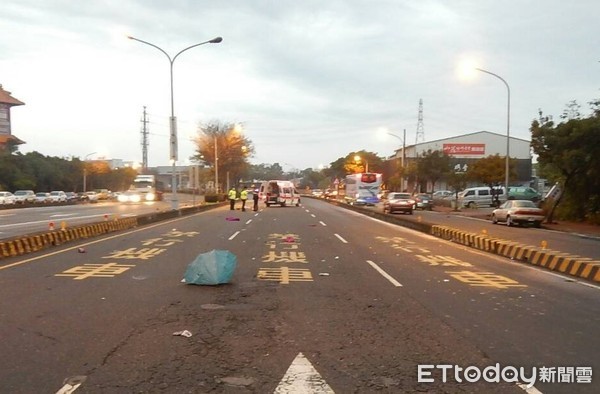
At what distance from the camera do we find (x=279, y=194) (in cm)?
5241

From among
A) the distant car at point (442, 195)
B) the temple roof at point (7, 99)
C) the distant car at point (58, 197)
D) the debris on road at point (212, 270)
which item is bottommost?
the distant car at point (58, 197)

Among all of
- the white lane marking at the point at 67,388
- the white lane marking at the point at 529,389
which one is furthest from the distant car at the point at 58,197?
the white lane marking at the point at 529,389

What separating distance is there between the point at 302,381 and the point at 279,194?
4737 cm

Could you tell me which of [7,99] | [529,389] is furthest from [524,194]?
[7,99]

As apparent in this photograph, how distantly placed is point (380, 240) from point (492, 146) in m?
84.1

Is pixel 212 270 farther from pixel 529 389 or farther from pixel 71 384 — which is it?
pixel 529 389

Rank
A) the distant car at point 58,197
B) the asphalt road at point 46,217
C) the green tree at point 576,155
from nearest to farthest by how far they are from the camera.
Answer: the asphalt road at point 46,217 → the green tree at point 576,155 → the distant car at point 58,197

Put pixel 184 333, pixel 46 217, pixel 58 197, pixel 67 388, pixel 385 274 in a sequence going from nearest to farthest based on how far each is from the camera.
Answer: pixel 67 388 → pixel 184 333 → pixel 385 274 → pixel 46 217 → pixel 58 197

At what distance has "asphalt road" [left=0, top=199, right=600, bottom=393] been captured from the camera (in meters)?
5.23

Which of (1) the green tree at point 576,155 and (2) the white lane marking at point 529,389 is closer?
(2) the white lane marking at point 529,389

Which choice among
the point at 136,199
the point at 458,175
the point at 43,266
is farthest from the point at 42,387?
the point at 136,199

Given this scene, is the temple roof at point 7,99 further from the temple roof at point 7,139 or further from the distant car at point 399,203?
the distant car at point 399,203

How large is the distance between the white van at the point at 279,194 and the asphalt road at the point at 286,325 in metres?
39.1

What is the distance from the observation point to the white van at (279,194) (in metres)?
52.3
